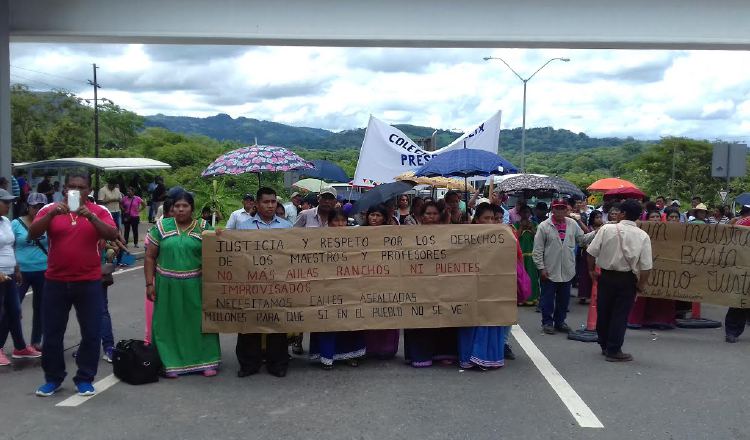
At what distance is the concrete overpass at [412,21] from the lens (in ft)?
44.7

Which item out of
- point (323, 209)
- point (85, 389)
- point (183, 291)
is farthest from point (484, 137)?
point (85, 389)

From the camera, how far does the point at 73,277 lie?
591 cm

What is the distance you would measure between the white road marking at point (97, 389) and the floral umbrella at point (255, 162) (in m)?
2.59

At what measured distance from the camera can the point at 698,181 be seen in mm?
57625

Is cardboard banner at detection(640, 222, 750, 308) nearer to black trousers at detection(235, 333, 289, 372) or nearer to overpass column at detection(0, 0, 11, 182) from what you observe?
black trousers at detection(235, 333, 289, 372)

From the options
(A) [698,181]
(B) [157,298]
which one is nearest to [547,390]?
(B) [157,298]

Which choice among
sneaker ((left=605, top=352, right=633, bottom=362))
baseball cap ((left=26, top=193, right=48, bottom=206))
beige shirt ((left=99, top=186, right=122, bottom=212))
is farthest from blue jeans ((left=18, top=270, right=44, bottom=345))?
beige shirt ((left=99, top=186, right=122, bottom=212))

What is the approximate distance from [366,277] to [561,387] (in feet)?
6.81

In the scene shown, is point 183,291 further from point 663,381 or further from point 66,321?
point 663,381

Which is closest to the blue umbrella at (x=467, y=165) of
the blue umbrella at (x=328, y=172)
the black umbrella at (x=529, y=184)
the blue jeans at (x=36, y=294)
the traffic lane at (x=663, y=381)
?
the black umbrella at (x=529, y=184)

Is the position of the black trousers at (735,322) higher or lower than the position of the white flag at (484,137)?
lower

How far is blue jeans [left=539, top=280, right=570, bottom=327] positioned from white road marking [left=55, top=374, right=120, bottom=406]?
16.7ft

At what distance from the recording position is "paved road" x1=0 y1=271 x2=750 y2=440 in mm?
5316

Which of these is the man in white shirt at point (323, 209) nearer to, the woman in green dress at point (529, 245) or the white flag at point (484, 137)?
the woman in green dress at point (529, 245)
